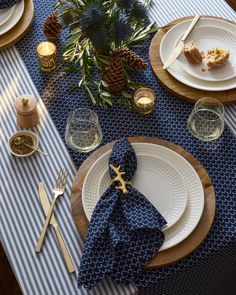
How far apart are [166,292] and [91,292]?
0.66 ft

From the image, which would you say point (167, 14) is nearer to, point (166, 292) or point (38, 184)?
point (38, 184)

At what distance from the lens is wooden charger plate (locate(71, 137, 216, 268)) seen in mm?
1211

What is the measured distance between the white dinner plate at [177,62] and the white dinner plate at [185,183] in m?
0.25

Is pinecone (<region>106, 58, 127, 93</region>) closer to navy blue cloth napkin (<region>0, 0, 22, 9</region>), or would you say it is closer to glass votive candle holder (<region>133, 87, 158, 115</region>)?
glass votive candle holder (<region>133, 87, 158, 115</region>)

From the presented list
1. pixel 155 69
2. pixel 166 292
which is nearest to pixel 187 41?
pixel 155 69

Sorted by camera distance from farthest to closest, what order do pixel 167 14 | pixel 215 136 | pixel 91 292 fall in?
pixel 167 14, pixel 215 136, pixel 91 292

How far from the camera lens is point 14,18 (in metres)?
1.65

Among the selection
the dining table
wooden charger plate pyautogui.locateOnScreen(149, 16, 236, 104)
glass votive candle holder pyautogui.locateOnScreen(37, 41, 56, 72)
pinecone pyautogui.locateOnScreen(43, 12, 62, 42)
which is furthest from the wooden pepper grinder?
wooden charger plate pyautogui.locateOnScreen(149, 16, 236, 104)

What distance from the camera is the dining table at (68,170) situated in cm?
122

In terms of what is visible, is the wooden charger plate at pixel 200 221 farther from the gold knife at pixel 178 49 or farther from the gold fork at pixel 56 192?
the gold knife at pixel 178 49

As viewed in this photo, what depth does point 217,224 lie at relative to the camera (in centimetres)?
128

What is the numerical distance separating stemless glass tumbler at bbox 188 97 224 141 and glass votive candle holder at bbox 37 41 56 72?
0.44 meters

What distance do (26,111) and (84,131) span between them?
162 mm

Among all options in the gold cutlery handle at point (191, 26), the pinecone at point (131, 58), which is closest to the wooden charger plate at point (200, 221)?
the pinecone at point (131, 58)
